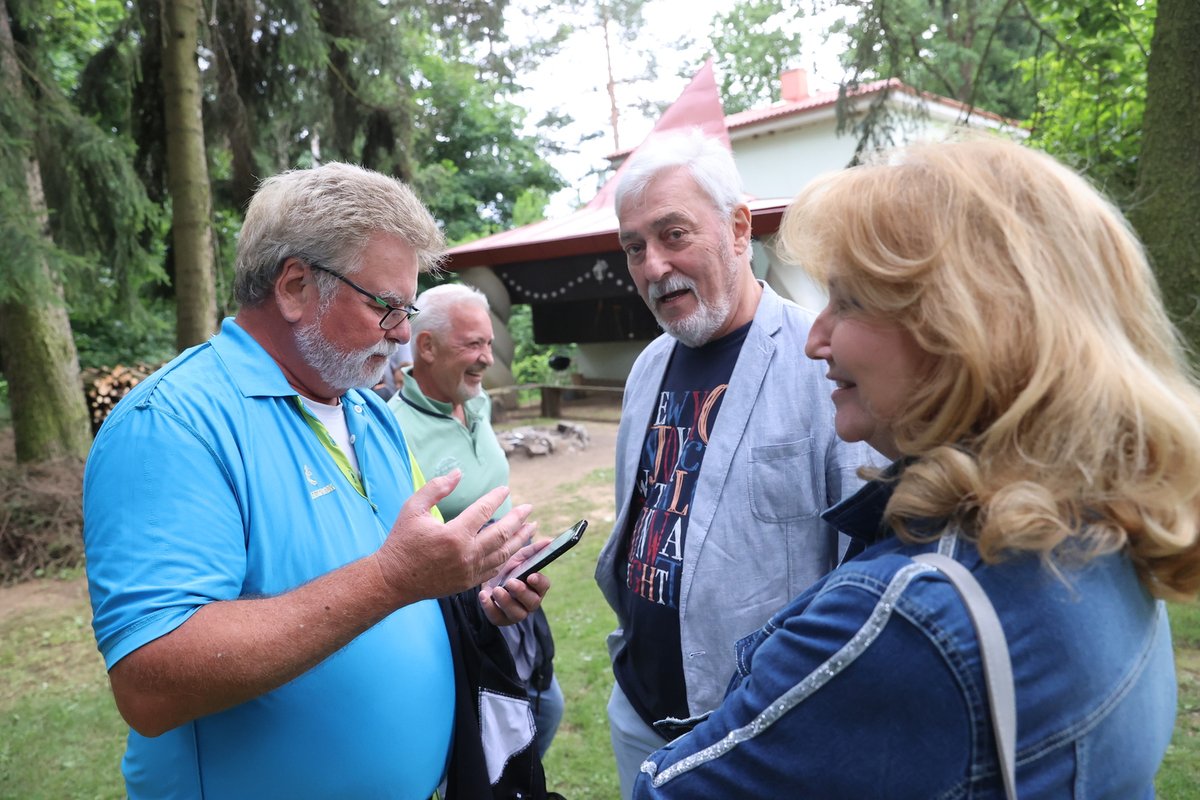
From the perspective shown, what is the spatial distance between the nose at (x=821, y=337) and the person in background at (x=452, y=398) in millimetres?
2275

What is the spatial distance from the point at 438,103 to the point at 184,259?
60.2 feet

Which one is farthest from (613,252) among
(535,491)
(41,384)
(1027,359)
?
(1027,359)

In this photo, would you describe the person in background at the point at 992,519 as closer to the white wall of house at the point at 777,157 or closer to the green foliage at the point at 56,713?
the green foliage at the point at 56,713

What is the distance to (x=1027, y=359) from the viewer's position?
3.19ft

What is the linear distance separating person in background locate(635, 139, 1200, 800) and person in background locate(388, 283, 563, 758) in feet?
8.21

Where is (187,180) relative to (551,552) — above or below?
above

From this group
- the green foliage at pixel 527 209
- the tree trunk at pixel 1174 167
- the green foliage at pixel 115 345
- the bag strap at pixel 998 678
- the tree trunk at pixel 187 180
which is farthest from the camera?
the green foliage at pixel 527 209

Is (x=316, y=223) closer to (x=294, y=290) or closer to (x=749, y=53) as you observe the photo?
(x=294, y=290)

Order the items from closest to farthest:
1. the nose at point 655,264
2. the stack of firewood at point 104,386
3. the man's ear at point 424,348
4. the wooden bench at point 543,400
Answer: the nose at point 655,264 → the man's ear at point 424,348 → the stack of firewood at point 104,386 → the wooden bench at point 543,400

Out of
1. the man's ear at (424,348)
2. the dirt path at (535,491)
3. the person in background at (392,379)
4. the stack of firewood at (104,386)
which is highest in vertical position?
the man's ear at (424,348)

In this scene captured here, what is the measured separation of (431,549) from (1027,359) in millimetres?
996

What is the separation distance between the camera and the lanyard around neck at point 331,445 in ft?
5.96

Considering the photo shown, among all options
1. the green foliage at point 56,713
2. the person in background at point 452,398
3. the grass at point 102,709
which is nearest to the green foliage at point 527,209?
the grass at point 102,709

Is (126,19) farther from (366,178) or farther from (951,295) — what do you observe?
(951,295)
